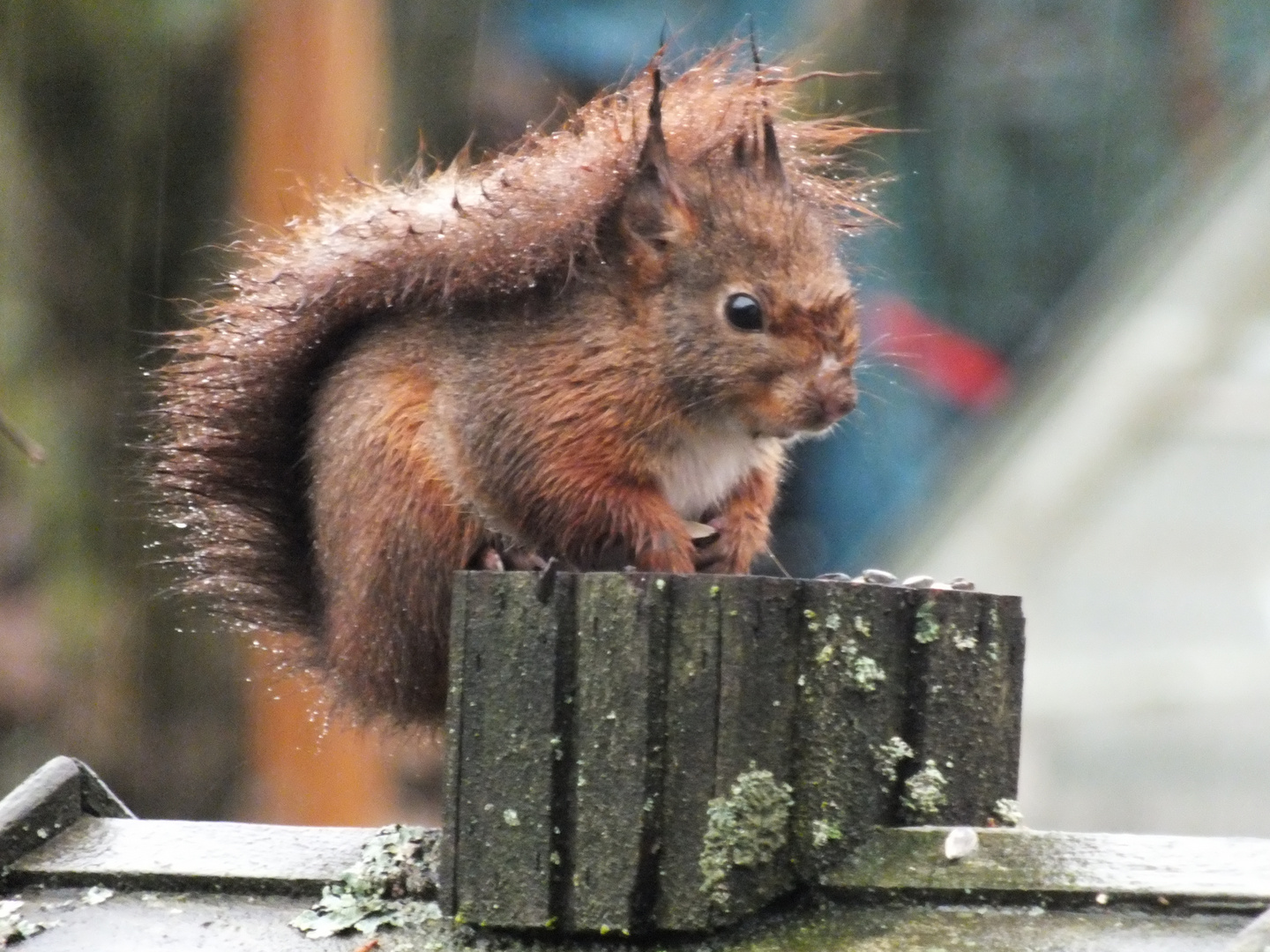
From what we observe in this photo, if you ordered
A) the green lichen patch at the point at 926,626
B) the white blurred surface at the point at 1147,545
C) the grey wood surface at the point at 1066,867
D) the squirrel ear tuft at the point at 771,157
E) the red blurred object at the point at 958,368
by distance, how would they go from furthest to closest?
the white blurred surface at the point at 1147,545 → the red blurred object at the point at 958,368 → the squirrel ear tuft at the point at 771,157 → the green lichen patch at the point at 926,626 → the grey wood surface at the point at 1066,867

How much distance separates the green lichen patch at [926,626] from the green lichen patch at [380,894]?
19.4 inches

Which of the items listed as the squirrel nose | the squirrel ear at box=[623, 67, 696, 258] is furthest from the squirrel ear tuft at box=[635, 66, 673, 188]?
the squirrel nose

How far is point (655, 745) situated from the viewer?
1.43 m

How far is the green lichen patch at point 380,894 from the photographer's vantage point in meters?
1.51

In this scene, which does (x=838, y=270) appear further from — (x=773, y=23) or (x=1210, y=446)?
(x=1210, y=446)

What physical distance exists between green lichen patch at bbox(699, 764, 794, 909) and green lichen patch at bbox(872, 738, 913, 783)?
0.11m

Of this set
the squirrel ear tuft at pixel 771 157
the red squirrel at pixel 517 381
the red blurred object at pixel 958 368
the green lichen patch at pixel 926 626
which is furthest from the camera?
the red blurred object at pixel 958 368

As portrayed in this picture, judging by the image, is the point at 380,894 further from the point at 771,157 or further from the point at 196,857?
the point at 771,157

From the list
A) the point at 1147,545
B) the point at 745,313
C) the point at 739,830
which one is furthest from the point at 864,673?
the point at 1147,545

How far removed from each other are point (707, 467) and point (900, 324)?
272 centimetres

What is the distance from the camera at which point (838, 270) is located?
2041 mm

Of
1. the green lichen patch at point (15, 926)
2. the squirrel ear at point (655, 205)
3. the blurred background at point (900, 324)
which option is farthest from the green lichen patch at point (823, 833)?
the blurred background at point (900, 324)

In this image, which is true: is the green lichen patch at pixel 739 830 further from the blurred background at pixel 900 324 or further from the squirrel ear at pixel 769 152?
the blurred background at pixel 900 324

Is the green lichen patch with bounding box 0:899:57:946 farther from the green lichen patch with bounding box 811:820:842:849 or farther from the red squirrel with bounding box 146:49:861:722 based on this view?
the green lichen patch with bounding box 811:820:842:849
